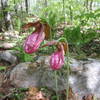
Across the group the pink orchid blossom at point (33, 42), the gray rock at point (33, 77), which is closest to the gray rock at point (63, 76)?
the gray rock at point (33, 77)

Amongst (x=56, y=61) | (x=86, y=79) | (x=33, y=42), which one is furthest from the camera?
(x=86, y=79)

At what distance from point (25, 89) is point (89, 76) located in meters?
0.82

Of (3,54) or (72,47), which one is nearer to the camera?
(3,54)

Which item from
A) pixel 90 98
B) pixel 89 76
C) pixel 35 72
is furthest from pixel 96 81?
pixel 35 72

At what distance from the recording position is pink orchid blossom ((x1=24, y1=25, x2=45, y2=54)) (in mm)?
1412

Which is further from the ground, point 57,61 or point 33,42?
point 33,42

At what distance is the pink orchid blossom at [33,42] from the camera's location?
141 cm

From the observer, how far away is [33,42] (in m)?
1.45

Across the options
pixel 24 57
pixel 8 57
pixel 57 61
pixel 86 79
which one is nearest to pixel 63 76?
pixel 86 79

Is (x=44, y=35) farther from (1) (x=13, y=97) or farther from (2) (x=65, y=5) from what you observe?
(2) (x=65, y=5)

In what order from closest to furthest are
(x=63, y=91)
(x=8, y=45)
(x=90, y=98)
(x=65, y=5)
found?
(x=90, y=98) < (x=63, y=91) < (x=8, y=45) < (x=65, y=5)

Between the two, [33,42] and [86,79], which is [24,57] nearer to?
[86,79]

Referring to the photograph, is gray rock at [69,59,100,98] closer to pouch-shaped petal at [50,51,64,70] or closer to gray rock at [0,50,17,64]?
pouch-shaped petal at [50,51,64,70]

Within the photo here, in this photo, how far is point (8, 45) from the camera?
14.9ft
